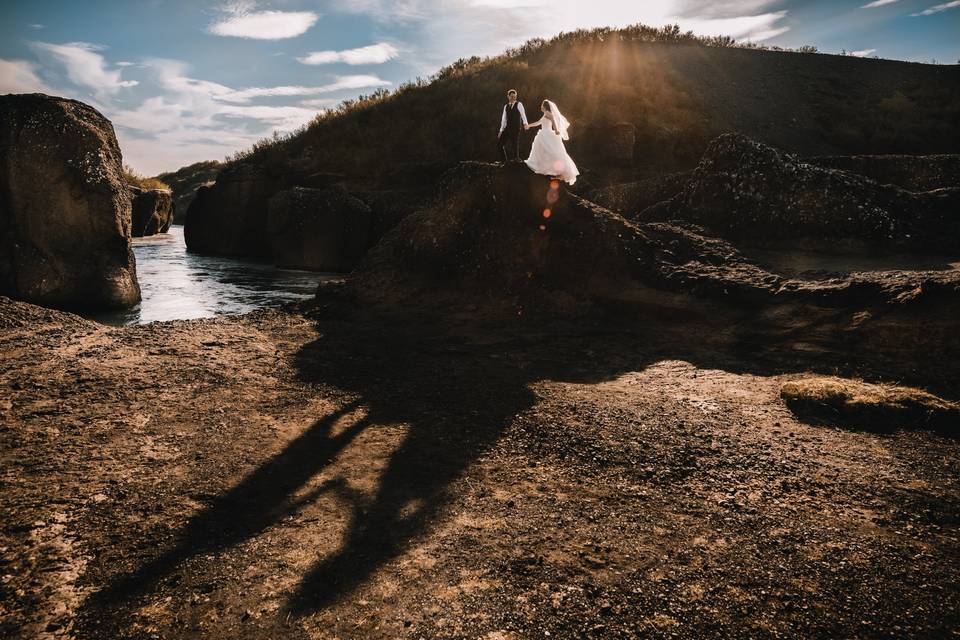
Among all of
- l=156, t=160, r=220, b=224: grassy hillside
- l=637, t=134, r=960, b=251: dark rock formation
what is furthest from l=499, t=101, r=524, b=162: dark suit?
l=156, t=160, r=220, b=224: grassy hillside

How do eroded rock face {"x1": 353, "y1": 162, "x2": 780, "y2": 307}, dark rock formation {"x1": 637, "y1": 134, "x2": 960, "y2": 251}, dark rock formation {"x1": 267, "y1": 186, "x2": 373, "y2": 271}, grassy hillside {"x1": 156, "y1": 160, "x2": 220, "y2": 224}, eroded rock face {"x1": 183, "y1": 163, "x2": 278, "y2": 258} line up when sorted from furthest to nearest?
grassy hillside {"x1": 156, "y1": 160, "x2": 220, "y2": 224} → eroded rock face {"x1": 183, "y1": 163, "x2": 278, "y2": 258} → dark rock formation {"x1": 267, "y1": 186, "x2": 373, "y2": 271} → dark rock formation {"x1": 637, "y1": 134, "x2": 960, "y2": 251} → eroded rock face {"x1": 353, "y1": 162, "x2": 780, "y2": 307}

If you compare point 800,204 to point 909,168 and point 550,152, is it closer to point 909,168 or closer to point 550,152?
point 550,152

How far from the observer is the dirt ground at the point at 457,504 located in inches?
108

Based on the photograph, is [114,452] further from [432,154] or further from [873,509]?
[432,154]

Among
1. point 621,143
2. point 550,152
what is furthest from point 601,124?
point 550,152

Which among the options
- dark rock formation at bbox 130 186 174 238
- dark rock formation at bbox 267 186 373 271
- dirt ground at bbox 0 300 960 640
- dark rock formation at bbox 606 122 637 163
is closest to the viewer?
dirt ground at bbox 0 300 960 640

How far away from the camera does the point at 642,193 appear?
13.8 meters

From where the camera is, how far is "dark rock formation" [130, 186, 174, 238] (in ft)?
91.2

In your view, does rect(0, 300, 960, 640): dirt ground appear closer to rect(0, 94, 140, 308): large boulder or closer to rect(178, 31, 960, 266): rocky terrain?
rect(0, 94, 140, 308): large boulder

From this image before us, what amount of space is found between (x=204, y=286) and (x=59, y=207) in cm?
462

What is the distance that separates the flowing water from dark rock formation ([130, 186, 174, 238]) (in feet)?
23.8

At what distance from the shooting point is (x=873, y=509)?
3527 millimetres

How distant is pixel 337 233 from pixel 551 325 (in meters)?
12.0

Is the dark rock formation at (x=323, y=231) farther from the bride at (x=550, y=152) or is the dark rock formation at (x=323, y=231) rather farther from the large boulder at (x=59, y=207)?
the bride at (x=550, y=152)
